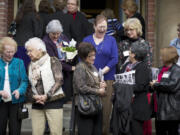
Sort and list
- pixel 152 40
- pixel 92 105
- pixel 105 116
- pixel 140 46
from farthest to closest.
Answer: pixel 152 40 < pixel 105 116 < pixel 140 46 < pixel 92 105

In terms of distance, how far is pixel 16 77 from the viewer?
5.23 meters

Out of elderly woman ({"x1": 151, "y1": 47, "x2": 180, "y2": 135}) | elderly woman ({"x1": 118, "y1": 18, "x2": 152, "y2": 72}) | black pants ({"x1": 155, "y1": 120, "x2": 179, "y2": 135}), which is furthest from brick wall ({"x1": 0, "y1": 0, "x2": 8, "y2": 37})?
black pants ({"x1": 155, "y1": 120, "x2": 179, "y2": 135})

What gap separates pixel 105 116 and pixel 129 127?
0.86 m

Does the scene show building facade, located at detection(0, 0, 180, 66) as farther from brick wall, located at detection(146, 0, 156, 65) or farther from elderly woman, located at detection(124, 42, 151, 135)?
elderly woman, located at detection(124, 42, 151, 135)

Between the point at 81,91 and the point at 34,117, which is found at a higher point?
the point at 81,91

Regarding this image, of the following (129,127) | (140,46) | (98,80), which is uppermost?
(140,46)

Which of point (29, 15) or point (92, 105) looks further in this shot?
point (29, 15)

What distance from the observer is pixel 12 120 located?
17.0 feet

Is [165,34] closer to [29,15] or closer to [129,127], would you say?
[29,15]

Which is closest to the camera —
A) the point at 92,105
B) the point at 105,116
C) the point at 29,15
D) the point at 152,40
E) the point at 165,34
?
the point at 92,105

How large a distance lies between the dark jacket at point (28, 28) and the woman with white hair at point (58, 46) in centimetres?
44

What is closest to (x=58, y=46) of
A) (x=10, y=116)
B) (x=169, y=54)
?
(x=10, y=116)

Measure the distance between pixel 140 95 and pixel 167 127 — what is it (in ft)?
2.16

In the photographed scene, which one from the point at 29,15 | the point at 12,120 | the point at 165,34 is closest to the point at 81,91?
the point at 12,120
